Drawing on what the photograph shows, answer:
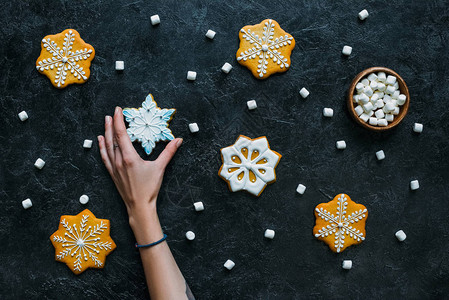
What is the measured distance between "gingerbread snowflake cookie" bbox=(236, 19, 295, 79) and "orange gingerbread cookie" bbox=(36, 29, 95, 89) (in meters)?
0.70

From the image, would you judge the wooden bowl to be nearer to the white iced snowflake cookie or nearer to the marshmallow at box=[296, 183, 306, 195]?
the marshmallow at box=[296, 183, 306, 195]

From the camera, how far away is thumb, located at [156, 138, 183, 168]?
1662 millimetres

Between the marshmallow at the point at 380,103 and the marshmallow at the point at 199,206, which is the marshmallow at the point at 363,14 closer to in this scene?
the marshmallow at the point at 380,103

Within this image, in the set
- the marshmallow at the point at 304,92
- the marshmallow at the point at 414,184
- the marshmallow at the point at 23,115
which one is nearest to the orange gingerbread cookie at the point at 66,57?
the marshmallow at the point at 23,115

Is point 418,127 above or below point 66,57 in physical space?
below

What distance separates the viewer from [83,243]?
1688 mm

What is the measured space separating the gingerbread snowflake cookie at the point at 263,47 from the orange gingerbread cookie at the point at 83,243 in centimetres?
97

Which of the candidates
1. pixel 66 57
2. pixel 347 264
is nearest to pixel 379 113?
pixel 347 264

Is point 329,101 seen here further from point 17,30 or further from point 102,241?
point 17,30

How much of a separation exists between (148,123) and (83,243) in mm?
617

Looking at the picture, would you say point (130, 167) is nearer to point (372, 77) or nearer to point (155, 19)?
point (155, 19)

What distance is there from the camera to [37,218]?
1.72 m

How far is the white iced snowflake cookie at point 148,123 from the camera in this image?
5.52 ft

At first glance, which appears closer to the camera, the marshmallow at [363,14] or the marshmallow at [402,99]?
the marshmallow at [402,99]
